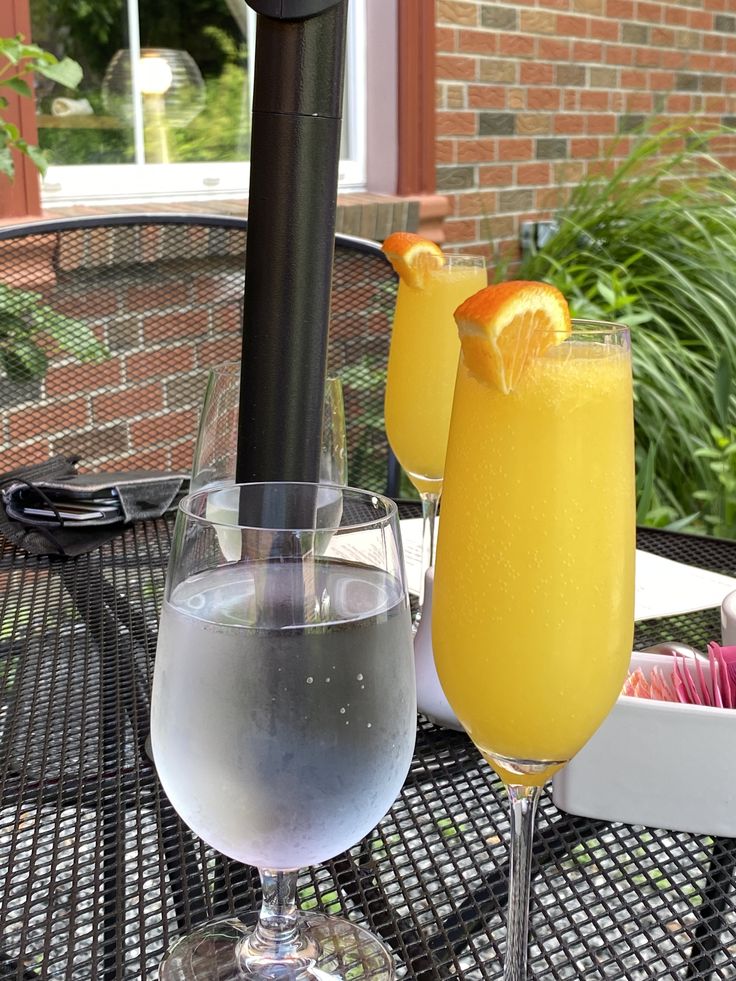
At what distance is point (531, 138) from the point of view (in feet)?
13.0

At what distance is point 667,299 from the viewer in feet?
10.3

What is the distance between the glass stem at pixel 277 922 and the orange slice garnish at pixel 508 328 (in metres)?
0.26

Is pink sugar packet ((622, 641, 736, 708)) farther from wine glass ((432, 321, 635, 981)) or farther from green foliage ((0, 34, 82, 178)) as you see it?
green foliage ((0, 34, 82, 178))

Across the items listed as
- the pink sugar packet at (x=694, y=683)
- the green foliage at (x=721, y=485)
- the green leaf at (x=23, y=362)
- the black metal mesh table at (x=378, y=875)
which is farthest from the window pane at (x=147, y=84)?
the pink sugar packet at (x=694, y=683)

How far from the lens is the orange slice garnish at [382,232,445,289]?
35.4 inches

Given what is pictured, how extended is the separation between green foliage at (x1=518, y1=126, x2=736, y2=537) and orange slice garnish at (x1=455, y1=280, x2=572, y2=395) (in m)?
2.00

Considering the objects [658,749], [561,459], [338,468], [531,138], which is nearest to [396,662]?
[561,459]

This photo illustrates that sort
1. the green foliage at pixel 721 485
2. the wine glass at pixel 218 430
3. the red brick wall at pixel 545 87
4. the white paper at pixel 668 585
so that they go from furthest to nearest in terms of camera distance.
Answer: the red brick wall at pixel 545 87 → the green foliage at pixel 721 485 → the white paper at pixel 668 585 → the wine glass at pixel 218 430

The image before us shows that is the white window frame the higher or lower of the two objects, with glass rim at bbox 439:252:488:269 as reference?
higher

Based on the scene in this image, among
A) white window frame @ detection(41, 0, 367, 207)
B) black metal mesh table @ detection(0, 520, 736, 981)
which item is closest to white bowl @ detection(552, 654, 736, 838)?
black metal mesh table @ detection(0, 520, 736, 981)

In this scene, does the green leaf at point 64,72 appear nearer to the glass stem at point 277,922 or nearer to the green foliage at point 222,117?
the green foliage at point 222,117

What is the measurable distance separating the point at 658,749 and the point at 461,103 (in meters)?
3.27

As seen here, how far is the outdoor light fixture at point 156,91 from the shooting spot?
9.42ft

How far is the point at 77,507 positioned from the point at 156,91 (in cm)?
209
